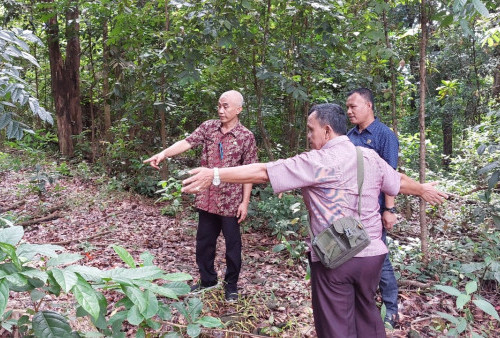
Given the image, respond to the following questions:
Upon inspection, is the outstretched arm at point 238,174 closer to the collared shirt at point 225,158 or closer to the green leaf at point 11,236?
the green leaf at point 11,236

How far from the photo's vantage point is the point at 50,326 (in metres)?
1.36

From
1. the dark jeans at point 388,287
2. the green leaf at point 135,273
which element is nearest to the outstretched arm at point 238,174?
the green leaf at point 135,273

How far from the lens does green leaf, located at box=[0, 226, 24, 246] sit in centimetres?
136

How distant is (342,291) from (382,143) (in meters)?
1.49

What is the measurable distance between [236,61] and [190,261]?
2.95 metres

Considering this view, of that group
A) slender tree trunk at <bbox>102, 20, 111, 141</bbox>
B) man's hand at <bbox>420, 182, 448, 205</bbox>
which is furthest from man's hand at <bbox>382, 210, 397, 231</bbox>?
slender tree trunk at <bbox>102, 20, 111, 141</bbox>

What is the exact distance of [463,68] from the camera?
12.6m

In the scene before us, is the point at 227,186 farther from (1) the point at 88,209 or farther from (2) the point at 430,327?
(1) the point at 88,209

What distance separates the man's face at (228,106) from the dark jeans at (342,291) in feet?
5.55

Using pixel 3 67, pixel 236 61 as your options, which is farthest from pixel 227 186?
pixel 236 61

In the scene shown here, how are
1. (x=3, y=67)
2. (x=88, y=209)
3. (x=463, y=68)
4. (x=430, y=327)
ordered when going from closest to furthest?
(x=3, y=67) → (x=430, y=327) → (x=88, y=209) → (x=463, y=68)

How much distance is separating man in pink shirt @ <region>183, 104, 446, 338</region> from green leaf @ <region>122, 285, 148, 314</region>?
2.58 ft

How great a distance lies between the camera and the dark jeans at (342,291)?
2211 mm

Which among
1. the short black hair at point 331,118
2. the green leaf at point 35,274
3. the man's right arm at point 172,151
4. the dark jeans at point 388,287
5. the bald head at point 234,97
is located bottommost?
the dark jeans at point 388,287
